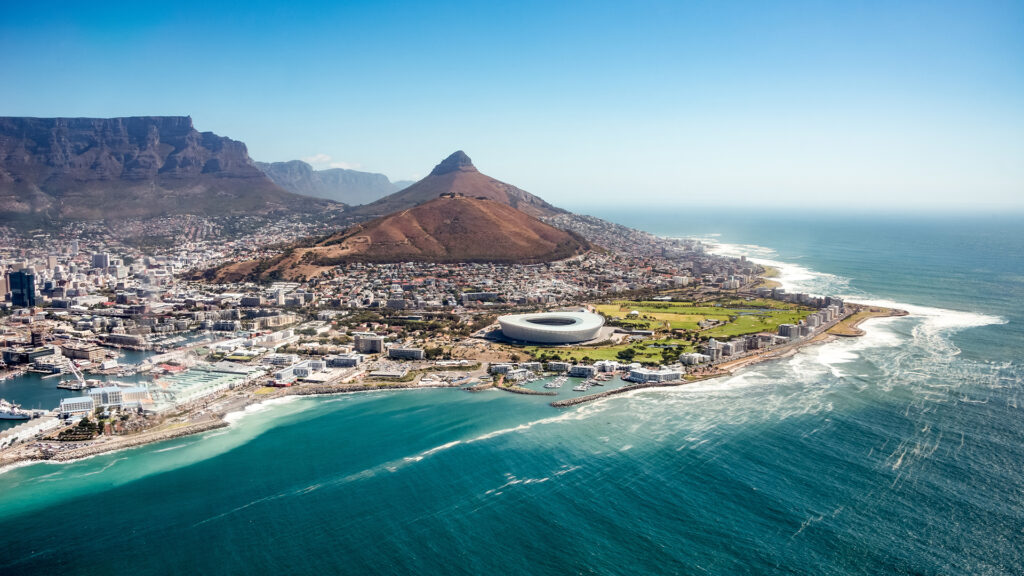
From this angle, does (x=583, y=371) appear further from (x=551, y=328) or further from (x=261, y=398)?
(x=261, y=398)

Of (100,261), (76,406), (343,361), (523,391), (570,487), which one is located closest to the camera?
(570,487)

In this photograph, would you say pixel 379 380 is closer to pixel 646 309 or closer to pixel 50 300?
pixel 646 309

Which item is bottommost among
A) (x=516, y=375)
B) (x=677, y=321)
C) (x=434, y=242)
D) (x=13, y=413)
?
(x=13, y=413)

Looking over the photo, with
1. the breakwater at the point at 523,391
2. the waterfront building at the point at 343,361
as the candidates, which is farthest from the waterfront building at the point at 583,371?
the waterfront building at the point at 343,361

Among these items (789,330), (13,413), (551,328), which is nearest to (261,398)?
(13,413)

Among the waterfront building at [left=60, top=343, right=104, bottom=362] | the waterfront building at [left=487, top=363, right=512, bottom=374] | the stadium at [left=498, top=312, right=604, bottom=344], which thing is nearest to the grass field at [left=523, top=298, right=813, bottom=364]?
the stadium at [left=498, top=312, right=604, bottom=344]

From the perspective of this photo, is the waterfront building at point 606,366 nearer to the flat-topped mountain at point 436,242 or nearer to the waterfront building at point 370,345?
the waterfront building at point 370,345

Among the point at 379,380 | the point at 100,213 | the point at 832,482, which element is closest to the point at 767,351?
the point at 832,482
